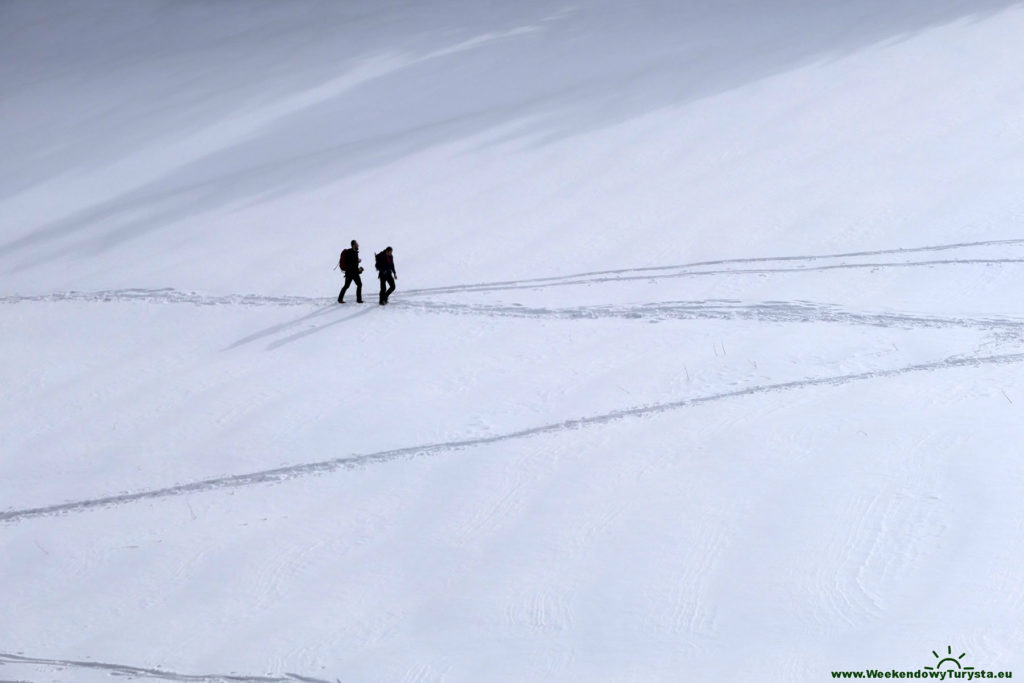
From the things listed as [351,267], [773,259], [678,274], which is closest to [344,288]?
[351,267]

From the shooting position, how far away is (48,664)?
31.3 feet

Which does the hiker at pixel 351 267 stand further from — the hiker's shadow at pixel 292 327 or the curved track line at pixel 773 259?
the curved track line at pixel 773 259

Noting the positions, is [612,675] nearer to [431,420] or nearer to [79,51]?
[431,420]

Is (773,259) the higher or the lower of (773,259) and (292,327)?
the higher

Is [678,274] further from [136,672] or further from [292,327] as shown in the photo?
[136,672]

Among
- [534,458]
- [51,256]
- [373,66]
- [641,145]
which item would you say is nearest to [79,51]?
[373,66]

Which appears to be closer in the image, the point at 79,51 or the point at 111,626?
the point at 111,626

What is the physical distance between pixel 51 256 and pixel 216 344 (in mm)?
4898

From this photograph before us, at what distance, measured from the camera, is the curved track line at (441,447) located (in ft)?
38.3

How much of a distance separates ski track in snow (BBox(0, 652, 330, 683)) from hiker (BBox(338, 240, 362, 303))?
643 cm

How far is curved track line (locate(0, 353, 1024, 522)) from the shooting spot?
459 inches

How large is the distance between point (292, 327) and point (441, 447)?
149 inches

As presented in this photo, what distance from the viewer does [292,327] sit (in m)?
14.8

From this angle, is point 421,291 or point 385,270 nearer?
point 385,270
